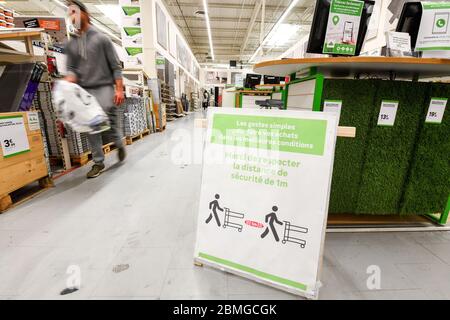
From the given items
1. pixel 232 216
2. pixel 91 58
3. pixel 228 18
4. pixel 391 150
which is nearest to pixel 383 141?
pixel 391 150

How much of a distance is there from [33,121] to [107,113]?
22.8 inches

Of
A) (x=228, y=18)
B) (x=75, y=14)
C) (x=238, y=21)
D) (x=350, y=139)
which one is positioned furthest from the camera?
(x=238, y=21)

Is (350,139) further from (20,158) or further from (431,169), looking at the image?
(20,158)

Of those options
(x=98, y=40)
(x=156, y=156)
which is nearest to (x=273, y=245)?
(x=98, y=40)

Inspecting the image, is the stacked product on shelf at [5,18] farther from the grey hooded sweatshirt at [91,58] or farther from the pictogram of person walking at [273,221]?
the pictogram of person walking at [273,221]

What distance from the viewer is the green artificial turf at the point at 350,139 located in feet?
4.06

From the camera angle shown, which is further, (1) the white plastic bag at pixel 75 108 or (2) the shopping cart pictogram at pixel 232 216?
(1) the white plastic bag at pixel 75 108

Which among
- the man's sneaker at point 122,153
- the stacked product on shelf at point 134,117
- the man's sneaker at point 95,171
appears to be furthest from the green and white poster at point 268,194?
the stacked product on shelf at point 134,117

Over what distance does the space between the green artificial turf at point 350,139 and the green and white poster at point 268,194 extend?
0.54 m

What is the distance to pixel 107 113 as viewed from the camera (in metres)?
2.20

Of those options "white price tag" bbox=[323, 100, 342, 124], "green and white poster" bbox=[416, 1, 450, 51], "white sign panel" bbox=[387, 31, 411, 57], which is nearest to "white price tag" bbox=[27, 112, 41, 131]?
"white price tag" bbox=[323, 100, 342, 124]

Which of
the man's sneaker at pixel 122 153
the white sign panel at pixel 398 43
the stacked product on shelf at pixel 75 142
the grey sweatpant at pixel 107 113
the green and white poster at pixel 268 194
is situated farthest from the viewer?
the man's sneaker at pixel 122 153
